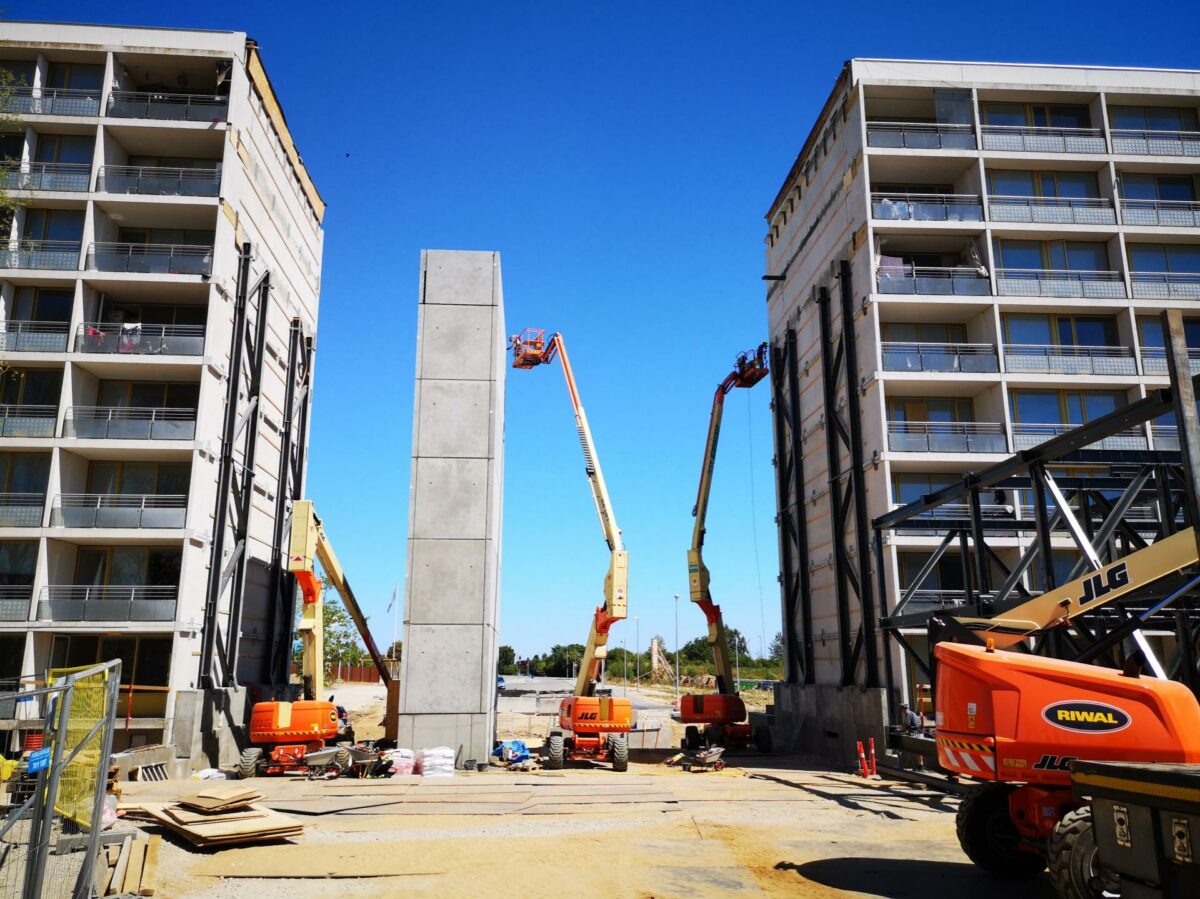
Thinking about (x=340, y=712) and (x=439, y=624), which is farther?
(x=340, y=712)

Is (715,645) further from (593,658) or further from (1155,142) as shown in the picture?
(1155,142)

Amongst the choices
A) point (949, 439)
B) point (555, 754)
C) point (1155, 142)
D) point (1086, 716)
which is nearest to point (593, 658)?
point (555, 754)

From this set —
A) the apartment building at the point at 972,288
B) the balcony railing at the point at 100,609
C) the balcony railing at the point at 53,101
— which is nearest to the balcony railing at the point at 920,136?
the apartment building at the point at 972,288

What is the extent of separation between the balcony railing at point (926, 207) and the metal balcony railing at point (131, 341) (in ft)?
72.8

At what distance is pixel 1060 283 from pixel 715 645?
17.0 meters

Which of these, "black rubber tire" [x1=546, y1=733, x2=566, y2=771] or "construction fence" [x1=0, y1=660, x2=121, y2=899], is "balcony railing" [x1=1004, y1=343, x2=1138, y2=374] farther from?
"construction fence" [x1=0, y1=660, x2=121, y2=899]

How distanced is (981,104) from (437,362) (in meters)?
20.8

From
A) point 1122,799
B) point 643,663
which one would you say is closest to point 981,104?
point 1122,799

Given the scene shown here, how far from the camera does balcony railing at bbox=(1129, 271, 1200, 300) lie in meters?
29.3

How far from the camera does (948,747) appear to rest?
403 inches

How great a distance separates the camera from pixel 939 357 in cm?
2795

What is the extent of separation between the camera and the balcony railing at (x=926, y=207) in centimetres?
2839

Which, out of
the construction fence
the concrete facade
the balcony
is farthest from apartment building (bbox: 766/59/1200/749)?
the construction fence

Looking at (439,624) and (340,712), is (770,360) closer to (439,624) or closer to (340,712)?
(439,624)
